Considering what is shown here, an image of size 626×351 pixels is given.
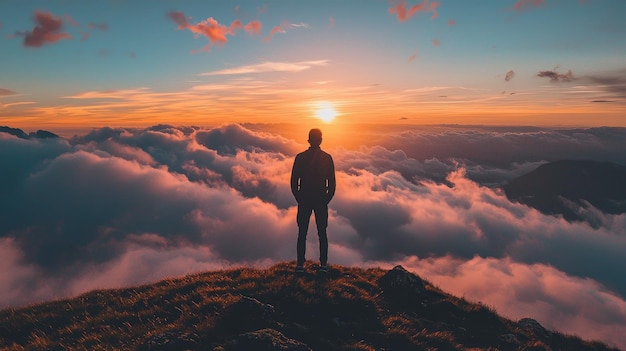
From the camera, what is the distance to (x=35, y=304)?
10.3 meters

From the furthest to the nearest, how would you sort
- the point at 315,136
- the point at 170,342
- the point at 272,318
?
the point at 315,136 < the point at 272,318 < the point at 170,342

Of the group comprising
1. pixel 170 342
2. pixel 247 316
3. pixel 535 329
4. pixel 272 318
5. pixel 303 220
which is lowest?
pixel 535 329

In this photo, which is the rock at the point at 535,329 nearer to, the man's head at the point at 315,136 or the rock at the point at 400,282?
the rock at the point at 400,282

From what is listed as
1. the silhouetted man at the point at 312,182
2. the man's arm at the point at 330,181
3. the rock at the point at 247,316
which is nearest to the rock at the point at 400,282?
the silhouetted man at the point at 312,182

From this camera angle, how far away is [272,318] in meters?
7.98

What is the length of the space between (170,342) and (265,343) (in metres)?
1.87

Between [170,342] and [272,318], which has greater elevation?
[170,342]

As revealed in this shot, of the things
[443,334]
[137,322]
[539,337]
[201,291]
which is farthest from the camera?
[539,337]

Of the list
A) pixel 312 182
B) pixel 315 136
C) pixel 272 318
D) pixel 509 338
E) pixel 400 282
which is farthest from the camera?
pixel 400 282

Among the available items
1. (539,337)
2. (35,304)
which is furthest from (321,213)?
(35,304)

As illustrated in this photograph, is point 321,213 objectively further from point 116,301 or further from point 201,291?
point 116,301

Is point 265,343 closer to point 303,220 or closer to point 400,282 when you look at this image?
point 303,220

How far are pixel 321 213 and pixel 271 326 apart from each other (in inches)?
190

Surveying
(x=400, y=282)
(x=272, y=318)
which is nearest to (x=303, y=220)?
(x=272, y=318)
